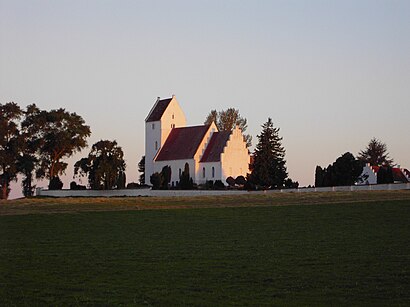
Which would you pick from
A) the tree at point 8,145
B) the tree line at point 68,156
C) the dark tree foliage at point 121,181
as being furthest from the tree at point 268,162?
the tree at point 8,145

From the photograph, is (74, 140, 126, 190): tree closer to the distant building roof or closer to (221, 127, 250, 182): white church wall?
(221, 127, 250, 182): white church wall

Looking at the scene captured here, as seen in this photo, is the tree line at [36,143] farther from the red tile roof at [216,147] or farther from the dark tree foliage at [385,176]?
the dark tree foliage at [385,176]

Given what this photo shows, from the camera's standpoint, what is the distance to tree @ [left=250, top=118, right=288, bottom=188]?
83.5 m

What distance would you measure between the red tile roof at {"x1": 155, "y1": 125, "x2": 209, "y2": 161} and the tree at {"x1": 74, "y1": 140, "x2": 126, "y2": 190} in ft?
23.5

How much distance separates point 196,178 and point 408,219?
56482 mm

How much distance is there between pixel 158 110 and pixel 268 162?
23869 millimetres

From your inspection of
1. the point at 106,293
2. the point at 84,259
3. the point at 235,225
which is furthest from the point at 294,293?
the point at 235,225

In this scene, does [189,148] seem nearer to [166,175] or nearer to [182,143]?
[182,143]

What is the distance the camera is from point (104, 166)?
3541 inches

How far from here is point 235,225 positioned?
127ft

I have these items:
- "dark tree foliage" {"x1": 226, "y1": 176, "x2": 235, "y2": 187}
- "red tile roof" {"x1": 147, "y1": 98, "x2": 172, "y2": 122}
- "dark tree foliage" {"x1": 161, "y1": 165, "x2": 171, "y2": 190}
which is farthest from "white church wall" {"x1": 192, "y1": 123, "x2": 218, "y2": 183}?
"red tile roof" {"x1": 147, "y1": 98, "x2": 172, "y2": 122}

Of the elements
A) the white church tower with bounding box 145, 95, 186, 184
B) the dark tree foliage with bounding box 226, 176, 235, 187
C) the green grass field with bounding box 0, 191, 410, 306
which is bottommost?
the green grass field with bounding box 0, 191, 410, 306

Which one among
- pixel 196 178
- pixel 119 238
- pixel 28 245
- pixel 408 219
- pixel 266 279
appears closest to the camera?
pixel 266 279

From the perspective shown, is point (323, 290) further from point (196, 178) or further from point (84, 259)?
point (196, 178)
